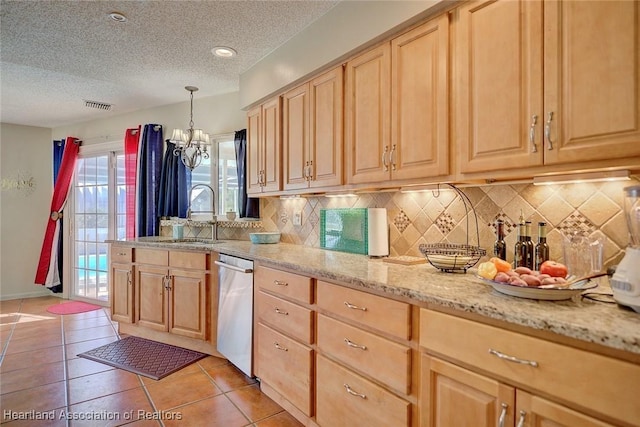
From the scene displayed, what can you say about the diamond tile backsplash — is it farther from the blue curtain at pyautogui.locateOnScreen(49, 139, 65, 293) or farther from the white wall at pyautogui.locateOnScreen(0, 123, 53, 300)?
the white wall at pyautogui.locateOnScreen(0, 123, 53, 300)

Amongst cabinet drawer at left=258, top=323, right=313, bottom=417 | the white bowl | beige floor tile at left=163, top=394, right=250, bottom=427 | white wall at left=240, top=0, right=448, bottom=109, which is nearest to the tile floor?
beige floor tile at left=163, top=394, right=250, bottom=427

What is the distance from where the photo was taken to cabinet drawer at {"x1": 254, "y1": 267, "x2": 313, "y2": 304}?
1.89m

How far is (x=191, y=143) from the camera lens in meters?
3.56

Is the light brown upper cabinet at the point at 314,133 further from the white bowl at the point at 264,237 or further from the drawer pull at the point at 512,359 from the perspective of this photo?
the drawer pull at the point at 512,359

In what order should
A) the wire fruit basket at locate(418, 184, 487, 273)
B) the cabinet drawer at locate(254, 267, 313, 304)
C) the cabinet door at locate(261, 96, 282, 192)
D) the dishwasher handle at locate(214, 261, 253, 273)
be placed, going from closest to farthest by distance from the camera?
the wire fruit basket at locate(418, 184, 487, 273) → the cabinet drawer at locate(254, 267, 313, 304) → the dishwasher handle at locate(214, 261, 253, 273) → the cabinet door at locate(261, 96, 282, 192)

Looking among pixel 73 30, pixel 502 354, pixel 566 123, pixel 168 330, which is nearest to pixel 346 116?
pixel 566 123

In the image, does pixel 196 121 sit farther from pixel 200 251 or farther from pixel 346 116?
pixel 346 116

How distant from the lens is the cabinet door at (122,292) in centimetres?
341

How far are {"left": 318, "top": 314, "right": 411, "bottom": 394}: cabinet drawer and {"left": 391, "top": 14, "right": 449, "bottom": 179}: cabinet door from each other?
0.82 m

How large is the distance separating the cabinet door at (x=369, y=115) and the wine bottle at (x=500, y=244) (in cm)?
61

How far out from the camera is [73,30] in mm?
2439

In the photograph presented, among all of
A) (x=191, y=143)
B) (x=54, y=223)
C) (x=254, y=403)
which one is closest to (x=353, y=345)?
(x=254, y=403)

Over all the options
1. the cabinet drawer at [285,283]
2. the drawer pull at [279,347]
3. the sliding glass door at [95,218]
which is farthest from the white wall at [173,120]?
the drawer pull at [279,347]

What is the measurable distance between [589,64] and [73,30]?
3.01 meters
